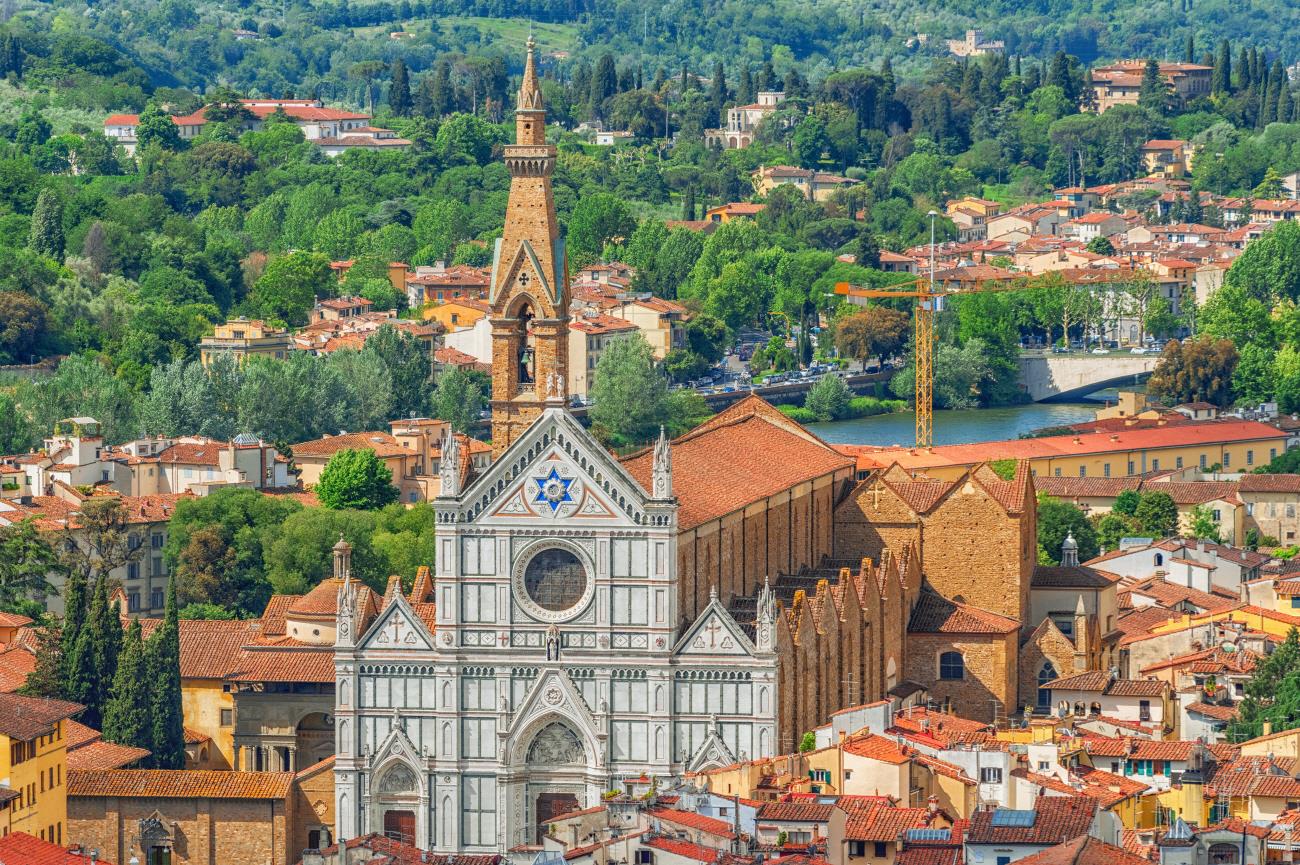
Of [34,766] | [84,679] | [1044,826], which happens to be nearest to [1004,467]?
[84,679]

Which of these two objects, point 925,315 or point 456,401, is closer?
point 456,401

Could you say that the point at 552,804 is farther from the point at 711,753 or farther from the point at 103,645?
the point at 103,645

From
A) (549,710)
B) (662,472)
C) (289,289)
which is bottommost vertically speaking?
(549,710)

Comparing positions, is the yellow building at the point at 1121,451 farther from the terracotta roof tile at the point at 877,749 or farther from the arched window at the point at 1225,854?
the arched window at the point at 1225,854

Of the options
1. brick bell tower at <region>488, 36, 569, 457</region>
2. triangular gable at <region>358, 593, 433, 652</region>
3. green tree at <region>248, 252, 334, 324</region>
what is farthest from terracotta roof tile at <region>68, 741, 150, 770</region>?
green tree at <region>248, 252, 334, 324</region>

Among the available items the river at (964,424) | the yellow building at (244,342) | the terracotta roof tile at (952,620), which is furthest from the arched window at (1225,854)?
the river at (964,424)

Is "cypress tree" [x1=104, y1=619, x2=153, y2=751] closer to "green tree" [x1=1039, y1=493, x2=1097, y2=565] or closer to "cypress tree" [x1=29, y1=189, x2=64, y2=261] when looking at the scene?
"green tree" [x1=1039, y1=493, x2=1097, y2=565]

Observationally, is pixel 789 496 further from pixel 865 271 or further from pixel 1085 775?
pixel 865 271
